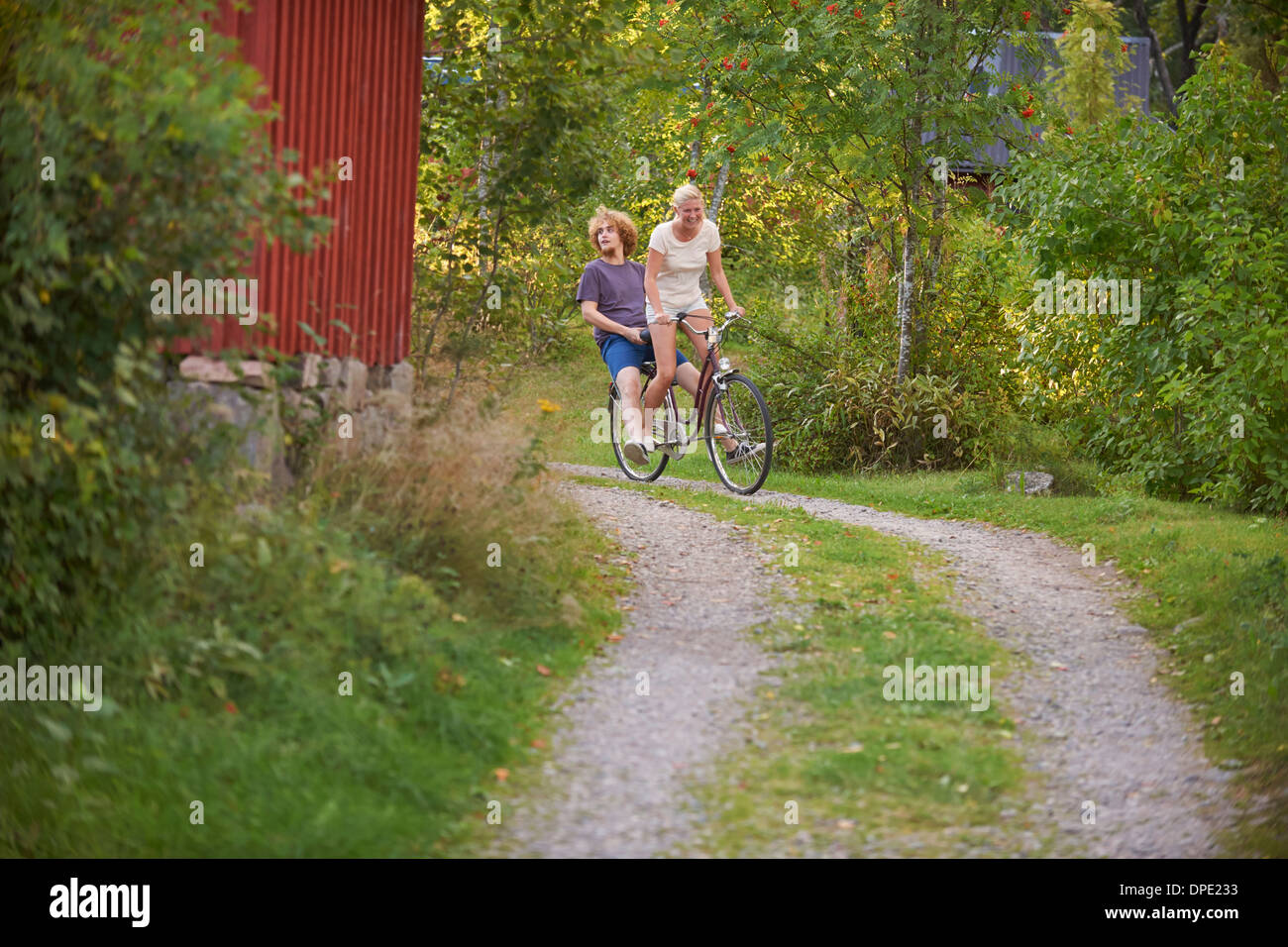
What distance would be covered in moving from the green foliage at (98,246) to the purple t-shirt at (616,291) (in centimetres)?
499

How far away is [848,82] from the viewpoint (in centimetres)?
1218

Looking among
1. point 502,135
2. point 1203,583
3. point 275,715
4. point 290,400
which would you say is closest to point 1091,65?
point 502,135

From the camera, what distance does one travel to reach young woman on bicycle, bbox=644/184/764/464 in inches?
374

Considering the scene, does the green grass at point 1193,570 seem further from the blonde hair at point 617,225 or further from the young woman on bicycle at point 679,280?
the blonde hair at point 617,225

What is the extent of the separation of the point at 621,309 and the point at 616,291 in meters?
0.14

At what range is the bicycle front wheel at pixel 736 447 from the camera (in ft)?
31.7

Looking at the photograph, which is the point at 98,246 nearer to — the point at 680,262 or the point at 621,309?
the point at 680,262

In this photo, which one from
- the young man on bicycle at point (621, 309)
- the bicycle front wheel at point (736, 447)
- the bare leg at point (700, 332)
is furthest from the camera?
the young man on bicycle at point (621, 309)

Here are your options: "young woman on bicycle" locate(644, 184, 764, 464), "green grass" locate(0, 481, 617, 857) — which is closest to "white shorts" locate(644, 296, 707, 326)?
"young woman on bicycle" locate(644, 184, 764, 464)

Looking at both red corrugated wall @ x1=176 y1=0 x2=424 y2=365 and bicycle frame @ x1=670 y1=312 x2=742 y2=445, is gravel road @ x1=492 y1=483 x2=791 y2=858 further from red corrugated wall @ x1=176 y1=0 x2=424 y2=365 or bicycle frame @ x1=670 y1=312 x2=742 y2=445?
red corrugated wall @ x1=176 y1=0 x2=424 y2=365

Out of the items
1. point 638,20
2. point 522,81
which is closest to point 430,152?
point 522,81

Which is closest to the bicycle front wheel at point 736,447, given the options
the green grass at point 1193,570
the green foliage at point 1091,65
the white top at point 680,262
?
the white top at point 680,262
